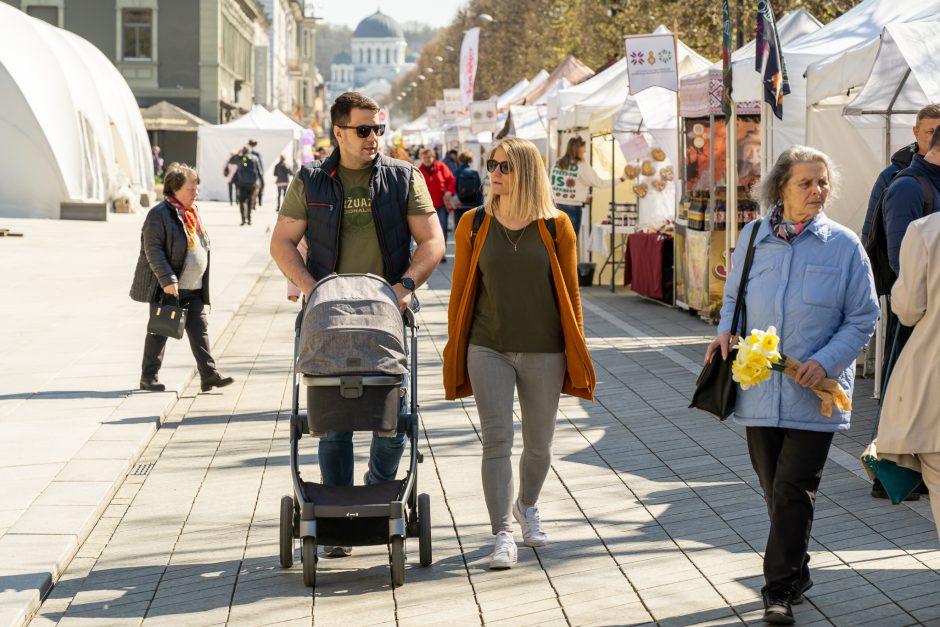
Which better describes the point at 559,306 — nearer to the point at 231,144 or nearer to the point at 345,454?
the point at 345,454

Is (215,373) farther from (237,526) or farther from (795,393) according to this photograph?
(795,393)

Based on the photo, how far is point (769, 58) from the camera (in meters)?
11.5

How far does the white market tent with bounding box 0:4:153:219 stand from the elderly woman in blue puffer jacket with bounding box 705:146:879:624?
1182 inches

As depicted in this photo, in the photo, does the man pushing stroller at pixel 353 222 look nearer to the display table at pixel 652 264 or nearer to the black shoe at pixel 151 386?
the black shoe at pixel 151 386

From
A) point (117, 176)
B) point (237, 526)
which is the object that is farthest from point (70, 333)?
point (117, 176)

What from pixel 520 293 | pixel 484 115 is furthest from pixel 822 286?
pixel 484 115

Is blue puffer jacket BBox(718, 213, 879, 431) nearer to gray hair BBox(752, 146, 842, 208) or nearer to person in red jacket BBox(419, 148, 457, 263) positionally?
gray hair BBox(752, 146, 842, 208)

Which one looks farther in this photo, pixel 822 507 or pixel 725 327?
pixel 822 507

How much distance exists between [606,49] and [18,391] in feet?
88.2

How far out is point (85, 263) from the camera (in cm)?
2133

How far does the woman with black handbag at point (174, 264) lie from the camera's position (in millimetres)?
9867

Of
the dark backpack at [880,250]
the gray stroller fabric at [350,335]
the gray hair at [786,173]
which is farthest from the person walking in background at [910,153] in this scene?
the gray stroller fabric at [350,335]

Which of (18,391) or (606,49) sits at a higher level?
(606,49)

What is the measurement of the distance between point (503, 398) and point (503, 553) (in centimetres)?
60
